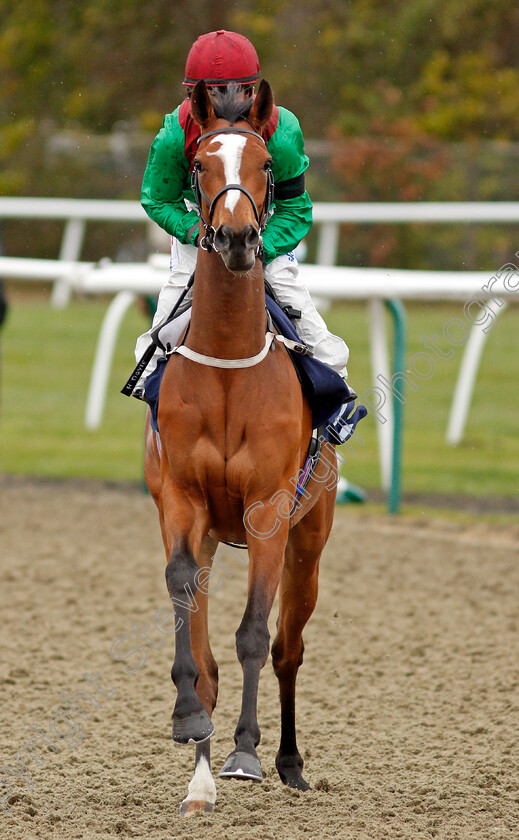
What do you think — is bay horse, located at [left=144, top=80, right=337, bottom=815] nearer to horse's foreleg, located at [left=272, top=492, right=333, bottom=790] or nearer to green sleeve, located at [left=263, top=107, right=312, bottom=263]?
green sleeve, located at [left=263, top=107, right=312, bottom=263]

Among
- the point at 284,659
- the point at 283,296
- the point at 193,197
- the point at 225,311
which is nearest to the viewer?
the point at 225,311

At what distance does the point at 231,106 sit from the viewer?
3.37m

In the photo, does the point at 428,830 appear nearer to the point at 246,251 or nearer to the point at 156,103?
the point at 246,251

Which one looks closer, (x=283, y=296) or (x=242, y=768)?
(x=242, y=768)

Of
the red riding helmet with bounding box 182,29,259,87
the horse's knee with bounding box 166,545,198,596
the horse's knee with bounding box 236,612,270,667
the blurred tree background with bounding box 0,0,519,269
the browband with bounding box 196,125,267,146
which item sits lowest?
the horse's knee with bounding box 236,612,270,667

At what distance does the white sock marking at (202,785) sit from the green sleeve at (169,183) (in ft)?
5.38

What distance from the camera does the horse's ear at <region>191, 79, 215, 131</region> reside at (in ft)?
10.8

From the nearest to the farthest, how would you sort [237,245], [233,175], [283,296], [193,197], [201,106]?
1. [237,245]
2. [233,175]
3. [201,106]
4. [193,197]
5. [283,296]

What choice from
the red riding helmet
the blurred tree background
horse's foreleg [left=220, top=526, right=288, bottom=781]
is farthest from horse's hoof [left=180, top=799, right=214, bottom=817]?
the blurred tree background

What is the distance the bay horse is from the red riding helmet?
0.20 m

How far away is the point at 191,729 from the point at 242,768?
0.58 ft

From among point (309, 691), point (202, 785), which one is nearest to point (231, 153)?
point (202, 785)

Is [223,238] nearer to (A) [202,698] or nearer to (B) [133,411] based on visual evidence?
(A) [202,698]

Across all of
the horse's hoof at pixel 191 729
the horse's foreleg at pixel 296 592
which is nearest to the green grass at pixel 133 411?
the horse's foreleg at pixel 296 592
